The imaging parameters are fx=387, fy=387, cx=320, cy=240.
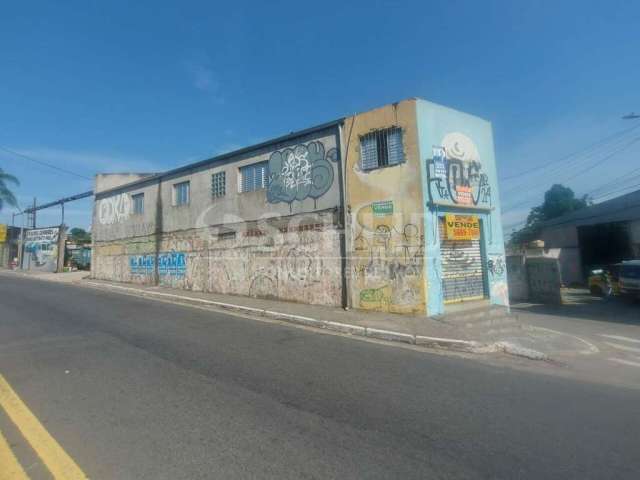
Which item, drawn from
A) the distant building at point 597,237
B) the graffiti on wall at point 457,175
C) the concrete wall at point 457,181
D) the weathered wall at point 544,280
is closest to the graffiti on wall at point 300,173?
the concrete wall at point 457,181

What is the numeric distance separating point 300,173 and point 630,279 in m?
14.5

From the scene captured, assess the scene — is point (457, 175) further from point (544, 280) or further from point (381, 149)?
point (544, 280)

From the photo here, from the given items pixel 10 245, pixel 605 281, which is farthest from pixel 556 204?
pixel 10 245

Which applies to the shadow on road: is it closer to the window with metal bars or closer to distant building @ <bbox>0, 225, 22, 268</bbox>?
the window with metal bars

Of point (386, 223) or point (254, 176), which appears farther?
point (254, 176)

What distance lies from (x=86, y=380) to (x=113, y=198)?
20.4 m

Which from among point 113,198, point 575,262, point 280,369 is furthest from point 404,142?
point 575,262

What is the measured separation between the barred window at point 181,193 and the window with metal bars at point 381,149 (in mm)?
9706

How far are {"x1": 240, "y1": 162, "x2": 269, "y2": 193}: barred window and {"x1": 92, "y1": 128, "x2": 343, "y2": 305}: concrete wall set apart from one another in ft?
0.76

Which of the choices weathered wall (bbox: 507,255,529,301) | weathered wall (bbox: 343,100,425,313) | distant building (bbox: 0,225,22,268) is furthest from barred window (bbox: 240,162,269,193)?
distant building (bbox: 0,225,22,268)

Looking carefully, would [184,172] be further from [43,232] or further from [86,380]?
[43,232]

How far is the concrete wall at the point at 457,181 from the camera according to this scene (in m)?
11.0

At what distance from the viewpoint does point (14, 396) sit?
15.4 ft

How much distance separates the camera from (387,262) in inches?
448
